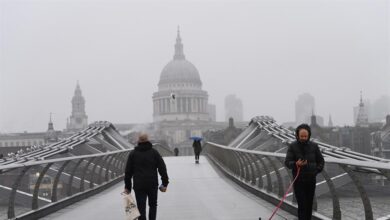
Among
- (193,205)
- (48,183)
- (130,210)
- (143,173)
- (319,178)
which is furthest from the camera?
(193,205)

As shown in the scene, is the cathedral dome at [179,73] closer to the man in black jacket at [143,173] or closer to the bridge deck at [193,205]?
the bridge deck at [193,205]

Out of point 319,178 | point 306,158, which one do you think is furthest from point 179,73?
point 306,158

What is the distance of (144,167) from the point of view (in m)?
8.70

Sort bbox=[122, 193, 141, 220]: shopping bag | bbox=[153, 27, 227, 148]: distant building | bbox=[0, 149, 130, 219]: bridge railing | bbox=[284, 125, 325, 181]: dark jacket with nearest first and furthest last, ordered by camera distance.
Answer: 1. bbox=[284, 125, 325, 181]: dark jacket
2. bbox=[122, 193, 141, 220]: shopping bag
3. bbox=[0, 149, 130, 219]: bridge railing
4. bbox=[153, 27, 227, 148]: distant building

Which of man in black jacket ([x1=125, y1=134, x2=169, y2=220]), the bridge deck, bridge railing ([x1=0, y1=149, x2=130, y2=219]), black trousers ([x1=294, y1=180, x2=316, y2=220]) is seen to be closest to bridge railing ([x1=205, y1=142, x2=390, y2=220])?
the bridge deck

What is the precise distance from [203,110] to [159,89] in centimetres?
1326

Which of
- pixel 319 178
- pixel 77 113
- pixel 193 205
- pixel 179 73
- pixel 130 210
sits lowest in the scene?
pixel 193 205

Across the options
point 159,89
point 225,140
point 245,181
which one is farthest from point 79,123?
point 245,181

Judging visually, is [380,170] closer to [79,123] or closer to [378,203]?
[378,203]

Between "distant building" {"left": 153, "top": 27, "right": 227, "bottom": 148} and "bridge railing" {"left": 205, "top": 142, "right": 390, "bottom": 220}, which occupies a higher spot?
"distant building" {"left": 153, "top": 27, "right": 227, "bottom": 148}

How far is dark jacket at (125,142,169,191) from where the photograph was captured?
28.4 ft

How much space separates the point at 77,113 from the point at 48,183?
181619 mm

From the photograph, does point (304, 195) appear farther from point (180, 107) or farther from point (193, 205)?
point (180, 107)

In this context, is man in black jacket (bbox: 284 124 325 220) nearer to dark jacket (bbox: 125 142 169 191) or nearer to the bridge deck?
dark jacket (bbox: 125 142 169 191)
